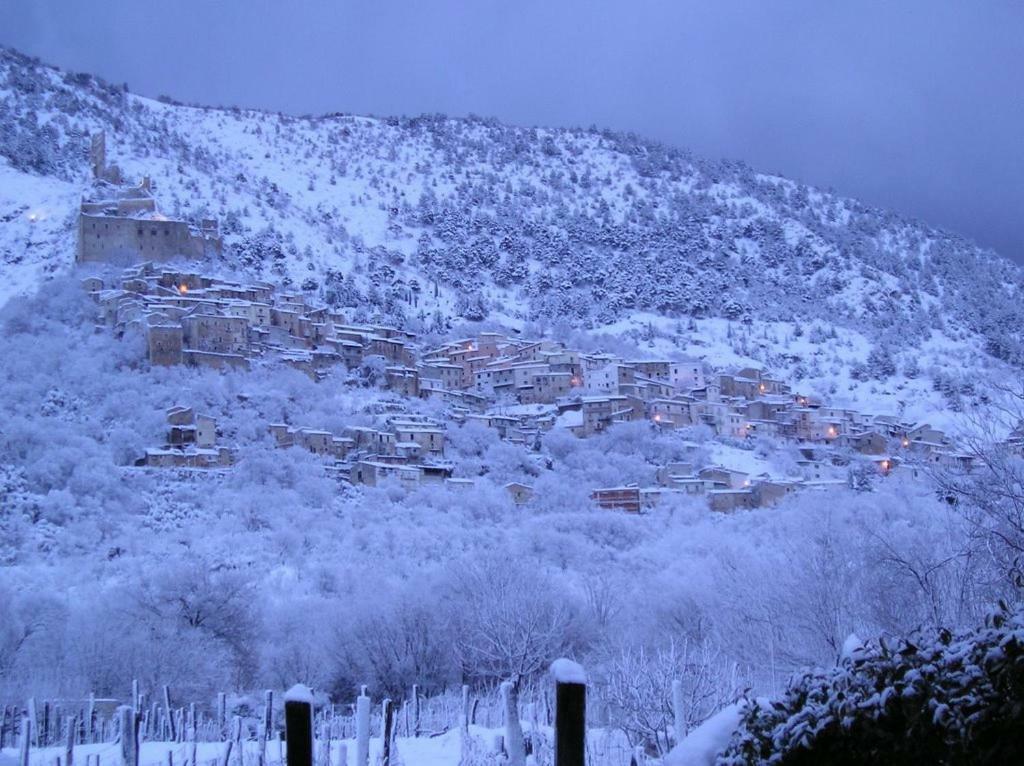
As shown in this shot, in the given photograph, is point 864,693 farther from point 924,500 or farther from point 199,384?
point 199,384

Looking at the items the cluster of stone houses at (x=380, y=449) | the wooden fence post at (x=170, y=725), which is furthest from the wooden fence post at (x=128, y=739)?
the cluster of stone houses at (x=380, y=449)

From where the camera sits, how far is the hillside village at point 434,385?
56.6 meters

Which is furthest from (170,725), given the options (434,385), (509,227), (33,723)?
(509,227)

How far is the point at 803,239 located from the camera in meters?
156

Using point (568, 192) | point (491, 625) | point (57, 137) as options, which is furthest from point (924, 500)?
point (568, 192)

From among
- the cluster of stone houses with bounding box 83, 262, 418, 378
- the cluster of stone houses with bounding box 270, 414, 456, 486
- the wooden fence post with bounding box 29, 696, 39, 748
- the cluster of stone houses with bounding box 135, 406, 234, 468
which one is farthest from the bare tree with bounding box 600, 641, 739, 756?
the cluster of stone houses with bounding box 83, 262, 418, 378

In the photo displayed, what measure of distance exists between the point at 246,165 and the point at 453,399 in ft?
260

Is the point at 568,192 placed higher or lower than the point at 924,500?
higher

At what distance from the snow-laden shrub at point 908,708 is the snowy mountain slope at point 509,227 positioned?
7977cm

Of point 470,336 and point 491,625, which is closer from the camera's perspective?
point 491,625

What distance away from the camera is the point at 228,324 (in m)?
67.5

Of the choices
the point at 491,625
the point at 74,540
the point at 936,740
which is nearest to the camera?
the point at 936,740

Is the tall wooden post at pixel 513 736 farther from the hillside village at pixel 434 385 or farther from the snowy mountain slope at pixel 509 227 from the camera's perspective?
the snowy mountain slope at pixel 509 227

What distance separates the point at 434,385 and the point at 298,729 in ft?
243
